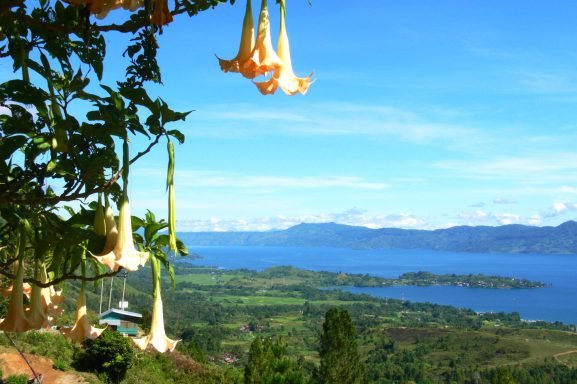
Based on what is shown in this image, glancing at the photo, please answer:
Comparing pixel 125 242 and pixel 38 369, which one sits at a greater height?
pixel 125 242

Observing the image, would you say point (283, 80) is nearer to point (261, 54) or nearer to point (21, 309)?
point (261, 54)

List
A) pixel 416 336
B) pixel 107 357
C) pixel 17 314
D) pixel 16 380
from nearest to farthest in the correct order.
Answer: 1. pixel 17 314
2. pixel 16 380
3. pixel 107 357
4. pixel 416 336

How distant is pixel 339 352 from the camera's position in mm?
31266

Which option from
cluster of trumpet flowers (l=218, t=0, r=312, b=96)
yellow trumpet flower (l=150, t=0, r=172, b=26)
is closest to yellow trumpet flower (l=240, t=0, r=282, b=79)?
cluster of trumpet flowers (l=218, t=0, r=312, b=96)

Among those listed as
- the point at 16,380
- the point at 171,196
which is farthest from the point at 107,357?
the point at 171,196

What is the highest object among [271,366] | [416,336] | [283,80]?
[283,80]

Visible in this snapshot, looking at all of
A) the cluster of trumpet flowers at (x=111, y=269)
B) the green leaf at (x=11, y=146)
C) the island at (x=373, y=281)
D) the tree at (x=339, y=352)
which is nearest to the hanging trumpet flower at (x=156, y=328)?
the cluster of trumpet flowers at (x=111, y=269)

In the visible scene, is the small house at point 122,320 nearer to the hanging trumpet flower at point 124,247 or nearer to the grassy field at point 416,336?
the hanging trumpet flower at point 124,247

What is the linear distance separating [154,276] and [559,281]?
221 m

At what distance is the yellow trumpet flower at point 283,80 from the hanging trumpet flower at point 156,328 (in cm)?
70

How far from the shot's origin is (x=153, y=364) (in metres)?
21.2

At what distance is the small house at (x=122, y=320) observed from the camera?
24.9 metres

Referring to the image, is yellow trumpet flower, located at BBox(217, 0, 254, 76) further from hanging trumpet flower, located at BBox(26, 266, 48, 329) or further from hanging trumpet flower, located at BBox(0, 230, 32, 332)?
hanging trumpet flower, located at BBox(26, 266, 48, 329)

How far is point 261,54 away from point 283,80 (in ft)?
0.27
